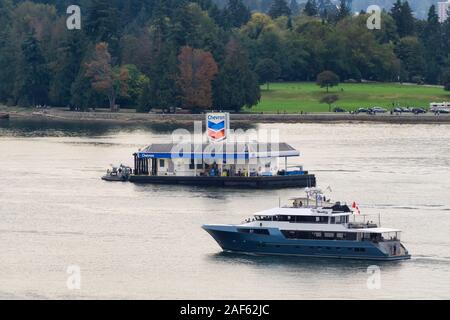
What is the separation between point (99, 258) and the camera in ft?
274

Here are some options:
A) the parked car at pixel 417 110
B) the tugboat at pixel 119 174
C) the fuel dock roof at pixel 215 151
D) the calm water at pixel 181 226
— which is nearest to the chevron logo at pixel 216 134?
the fuel dock roof at pixel 215 151

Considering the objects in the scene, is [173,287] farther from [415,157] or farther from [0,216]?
[415,157]

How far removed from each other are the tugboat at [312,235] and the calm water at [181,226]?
0.86 m

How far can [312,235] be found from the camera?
8344 cm

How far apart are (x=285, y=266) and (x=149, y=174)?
41086mm

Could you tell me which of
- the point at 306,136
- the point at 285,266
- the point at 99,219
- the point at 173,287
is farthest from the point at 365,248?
the point at 306,136

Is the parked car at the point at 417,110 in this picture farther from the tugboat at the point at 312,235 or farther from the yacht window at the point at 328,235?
the yacht window at the point at 328,235

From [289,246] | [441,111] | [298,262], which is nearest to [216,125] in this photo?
[289,246]

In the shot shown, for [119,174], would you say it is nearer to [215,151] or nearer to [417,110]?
[215,151]

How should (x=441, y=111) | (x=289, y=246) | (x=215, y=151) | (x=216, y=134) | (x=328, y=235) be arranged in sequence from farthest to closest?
(x=441, y=111)
(x=216, y=134)
(x=215, y=151)
(x=289, y=246)
(x=328, y=235)

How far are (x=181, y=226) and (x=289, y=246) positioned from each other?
11.9 m

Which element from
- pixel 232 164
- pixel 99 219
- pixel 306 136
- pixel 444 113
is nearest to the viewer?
pixel 99 219

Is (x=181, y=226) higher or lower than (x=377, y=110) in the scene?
lower

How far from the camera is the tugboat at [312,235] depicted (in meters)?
82.4
